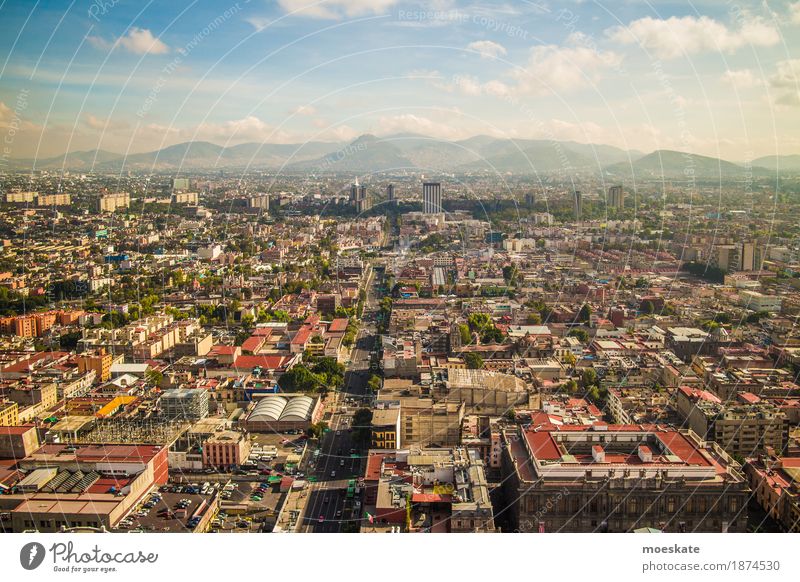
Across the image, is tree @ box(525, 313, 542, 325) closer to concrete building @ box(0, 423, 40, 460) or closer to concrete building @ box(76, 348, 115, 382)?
concrete building @ box(76, 348, 115, 382)

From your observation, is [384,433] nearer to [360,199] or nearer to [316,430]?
[316,430]

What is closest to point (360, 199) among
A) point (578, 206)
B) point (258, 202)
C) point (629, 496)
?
point (258, 202)

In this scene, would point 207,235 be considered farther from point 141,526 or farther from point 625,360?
point 141,526

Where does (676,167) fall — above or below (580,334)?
above

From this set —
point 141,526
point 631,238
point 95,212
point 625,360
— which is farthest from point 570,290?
point 95,212

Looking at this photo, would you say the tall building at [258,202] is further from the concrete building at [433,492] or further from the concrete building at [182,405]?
the concrete building at [433,492]

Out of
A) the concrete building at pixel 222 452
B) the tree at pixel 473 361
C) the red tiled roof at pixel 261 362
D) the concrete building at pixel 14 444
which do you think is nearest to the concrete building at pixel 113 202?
the red tiled roof at pixel 261 362
